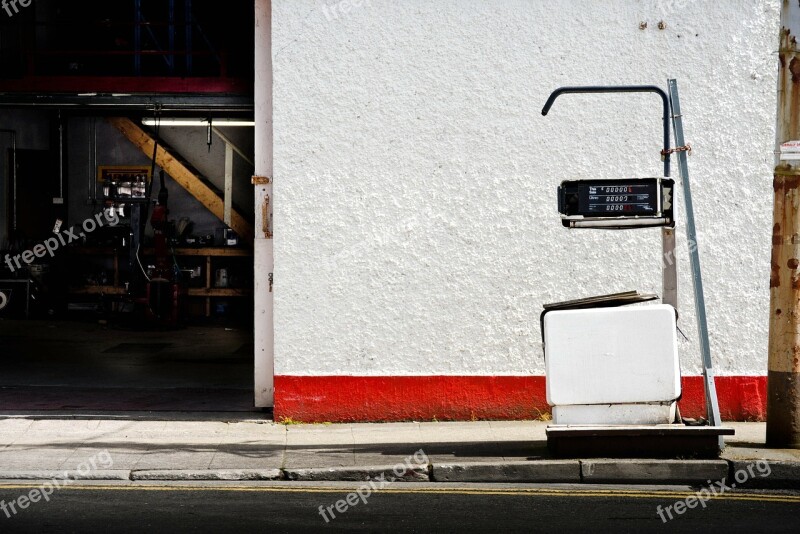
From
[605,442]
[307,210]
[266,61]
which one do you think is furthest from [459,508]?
[266,61]

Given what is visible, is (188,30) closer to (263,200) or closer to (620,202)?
(263,200)

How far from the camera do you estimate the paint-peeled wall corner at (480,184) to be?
33.0 feet

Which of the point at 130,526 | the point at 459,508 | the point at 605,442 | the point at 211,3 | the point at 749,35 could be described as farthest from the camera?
the point at 211,3

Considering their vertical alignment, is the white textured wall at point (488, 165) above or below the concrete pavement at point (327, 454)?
above

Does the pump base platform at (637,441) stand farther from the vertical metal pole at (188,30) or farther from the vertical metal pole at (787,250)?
the vertical metal pole at (188,30)

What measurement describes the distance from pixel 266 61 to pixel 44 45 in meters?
10.9

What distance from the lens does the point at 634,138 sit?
10.1m

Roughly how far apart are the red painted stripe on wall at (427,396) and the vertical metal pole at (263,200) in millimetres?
419

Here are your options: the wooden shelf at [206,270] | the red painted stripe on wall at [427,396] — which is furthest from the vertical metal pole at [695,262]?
the wooden shelf at [206,270]

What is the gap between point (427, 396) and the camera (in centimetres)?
1024

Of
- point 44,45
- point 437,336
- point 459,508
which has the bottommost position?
point 459,508

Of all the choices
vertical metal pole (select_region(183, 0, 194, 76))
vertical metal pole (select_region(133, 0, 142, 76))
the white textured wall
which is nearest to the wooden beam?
vertical metal pole (select_region(133, 0, 142, 76))

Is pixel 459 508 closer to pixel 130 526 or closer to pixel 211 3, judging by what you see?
pixel 130 526

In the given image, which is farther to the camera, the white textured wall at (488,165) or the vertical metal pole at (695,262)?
the white textured wall at (488,165)
